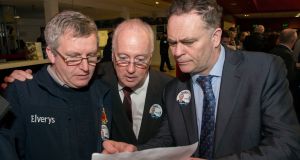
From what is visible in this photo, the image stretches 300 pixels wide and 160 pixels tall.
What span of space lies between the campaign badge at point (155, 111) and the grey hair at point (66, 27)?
28.2 inches

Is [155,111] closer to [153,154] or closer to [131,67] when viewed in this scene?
[131,67]

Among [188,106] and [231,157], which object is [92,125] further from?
[231,157]

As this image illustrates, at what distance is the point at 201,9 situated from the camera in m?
1.51

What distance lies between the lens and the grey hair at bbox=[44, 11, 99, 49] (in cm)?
144

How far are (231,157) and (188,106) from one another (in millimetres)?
401

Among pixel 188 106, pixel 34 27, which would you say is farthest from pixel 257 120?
pixel 34 27

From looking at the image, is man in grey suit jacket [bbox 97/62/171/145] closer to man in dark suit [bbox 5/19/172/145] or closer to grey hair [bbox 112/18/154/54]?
man in dark suit [bbox 5/19/172/145]

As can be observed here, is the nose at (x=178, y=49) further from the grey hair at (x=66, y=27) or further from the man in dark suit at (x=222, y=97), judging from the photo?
the grey hair at (x=66, y=27)

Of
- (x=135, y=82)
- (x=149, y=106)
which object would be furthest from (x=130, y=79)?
(x=149, y=106)

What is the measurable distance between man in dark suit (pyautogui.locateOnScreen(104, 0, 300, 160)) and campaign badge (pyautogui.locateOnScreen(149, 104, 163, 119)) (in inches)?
11.9

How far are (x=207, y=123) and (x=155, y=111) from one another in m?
0.50

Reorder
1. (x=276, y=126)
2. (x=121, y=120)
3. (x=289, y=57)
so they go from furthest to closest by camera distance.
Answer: (x=289, y=57) → (x=121, y=120) → (x=276, y=126)

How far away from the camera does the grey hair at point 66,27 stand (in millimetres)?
1436

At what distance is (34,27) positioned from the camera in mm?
20000
